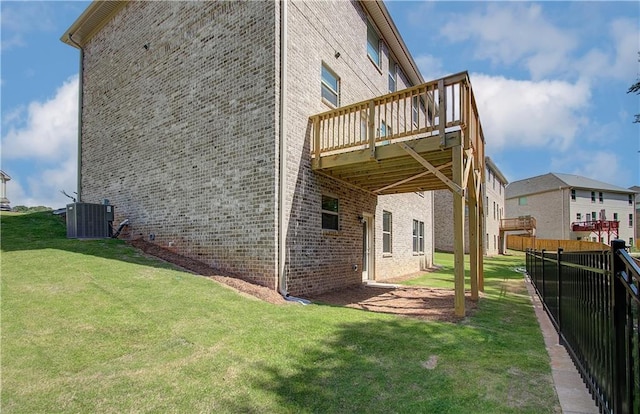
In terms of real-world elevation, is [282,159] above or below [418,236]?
above

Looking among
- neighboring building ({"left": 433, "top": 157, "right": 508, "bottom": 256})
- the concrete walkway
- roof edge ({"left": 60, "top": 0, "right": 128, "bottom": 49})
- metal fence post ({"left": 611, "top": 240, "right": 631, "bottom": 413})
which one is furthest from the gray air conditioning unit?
neighboring building ({"left": 433, "top": 157, "right": 508, "bottom": 256})

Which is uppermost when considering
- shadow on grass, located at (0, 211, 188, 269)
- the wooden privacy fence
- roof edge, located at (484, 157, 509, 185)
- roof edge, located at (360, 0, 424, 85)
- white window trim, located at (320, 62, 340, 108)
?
roof edge, located at (360, 0, 424, 85)

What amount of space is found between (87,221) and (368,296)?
8.71 metres

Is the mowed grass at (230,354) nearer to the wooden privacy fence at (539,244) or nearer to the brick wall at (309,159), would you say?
the brick wall at (309,159)

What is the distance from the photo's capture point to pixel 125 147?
1187 centimetres

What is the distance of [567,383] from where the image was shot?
140 inches

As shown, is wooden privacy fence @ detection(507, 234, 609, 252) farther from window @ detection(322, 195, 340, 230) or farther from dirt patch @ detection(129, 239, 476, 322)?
window @ detection(322, 195, 340, 230)

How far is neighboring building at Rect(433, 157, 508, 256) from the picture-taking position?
29.1 meters

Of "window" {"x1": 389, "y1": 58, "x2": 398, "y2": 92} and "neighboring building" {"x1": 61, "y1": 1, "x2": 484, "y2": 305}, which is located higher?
"window" {"x1": 389, "y1": 58, "x2": 398, "y2": 92}

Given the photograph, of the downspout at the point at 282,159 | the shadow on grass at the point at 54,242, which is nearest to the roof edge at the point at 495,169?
the downspout at the point at 282,159

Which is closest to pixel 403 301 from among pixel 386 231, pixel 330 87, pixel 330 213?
pixel 330 213

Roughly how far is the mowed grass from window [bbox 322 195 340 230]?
3117mm

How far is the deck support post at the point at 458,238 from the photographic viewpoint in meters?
6.63

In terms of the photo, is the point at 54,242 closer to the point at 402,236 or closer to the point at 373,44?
the point at 402,236
